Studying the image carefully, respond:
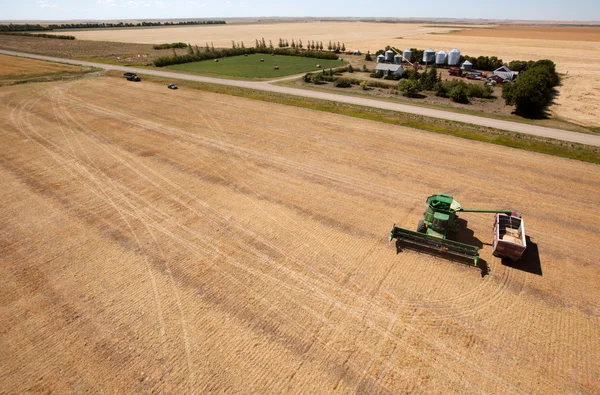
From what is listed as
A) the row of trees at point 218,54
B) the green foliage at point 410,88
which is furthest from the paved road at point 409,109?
the row of trees at point 218,54

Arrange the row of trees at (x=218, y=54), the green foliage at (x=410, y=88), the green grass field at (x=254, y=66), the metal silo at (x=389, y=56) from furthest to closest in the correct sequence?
the metal silo at (x=389, y=56), the row of trees at (x=218, y=54), the green grass field at (x=254, y=66), the green foliage at (x=410, y=88)

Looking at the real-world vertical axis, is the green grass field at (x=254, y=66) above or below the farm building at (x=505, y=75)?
above

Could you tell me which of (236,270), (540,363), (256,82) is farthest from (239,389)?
(256,82)

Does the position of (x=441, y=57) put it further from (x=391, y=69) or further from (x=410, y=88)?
(x=410, y=88)

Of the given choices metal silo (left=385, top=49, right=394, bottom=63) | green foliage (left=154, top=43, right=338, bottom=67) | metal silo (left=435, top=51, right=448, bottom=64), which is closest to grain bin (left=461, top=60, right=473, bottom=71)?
metal silo (left=435, top=51, right=448, bottom=64)

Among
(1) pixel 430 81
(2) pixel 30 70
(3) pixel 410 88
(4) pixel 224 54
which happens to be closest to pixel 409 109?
(3) pixel 410 88

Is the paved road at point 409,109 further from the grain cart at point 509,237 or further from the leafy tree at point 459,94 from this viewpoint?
the grain cart at point 509,237
